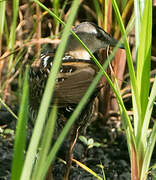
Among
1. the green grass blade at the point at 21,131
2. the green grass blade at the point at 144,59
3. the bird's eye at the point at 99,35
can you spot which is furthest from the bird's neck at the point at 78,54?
the green grass blade at the point at 21,131

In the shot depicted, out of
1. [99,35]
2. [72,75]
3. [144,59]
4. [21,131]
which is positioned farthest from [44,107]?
[99,35]

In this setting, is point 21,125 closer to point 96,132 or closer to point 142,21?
point 142,21

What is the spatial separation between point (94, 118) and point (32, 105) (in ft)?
2.88

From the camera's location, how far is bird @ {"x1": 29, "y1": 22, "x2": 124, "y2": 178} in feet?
6.66

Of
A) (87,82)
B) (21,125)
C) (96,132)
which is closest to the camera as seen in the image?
(21,125)

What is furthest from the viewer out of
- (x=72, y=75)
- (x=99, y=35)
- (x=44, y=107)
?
(x=99, y=35)

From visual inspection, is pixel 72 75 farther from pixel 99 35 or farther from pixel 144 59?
pixel 99 35

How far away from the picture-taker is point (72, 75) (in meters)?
2.09

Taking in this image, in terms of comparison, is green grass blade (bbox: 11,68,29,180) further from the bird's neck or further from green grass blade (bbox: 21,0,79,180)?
the bird's neck

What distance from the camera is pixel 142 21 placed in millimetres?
1714

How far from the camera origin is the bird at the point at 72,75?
2029 mm

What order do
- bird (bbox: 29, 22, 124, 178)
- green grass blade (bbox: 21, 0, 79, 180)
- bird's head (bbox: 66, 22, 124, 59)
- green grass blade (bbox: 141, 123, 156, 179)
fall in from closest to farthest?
green grass blade (bbox: 21, 0, 79, 180) → green grass blade (bbox: 141, 123, 156, 179) → bird (bbox: 29, 22, 124, 178) → bird's head (bbox: 66, 22, 124, 59)

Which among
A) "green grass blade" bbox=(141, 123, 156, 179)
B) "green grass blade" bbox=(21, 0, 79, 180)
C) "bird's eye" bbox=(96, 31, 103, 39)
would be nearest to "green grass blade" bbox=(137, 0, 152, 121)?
"green grass blade" bbox=(141, 123, 156, 179)

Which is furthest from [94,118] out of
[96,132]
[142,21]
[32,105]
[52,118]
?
[52,118]
